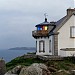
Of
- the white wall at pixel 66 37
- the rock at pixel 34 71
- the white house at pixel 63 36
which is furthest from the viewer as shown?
the white wall at pixel 66 37

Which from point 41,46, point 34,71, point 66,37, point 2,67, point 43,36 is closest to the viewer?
point 34,71

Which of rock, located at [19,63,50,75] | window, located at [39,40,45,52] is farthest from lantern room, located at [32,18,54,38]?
rock, located at [19,63,50,75]

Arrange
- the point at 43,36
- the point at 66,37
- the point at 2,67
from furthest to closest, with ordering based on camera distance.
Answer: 1. the point at 43,36
2. the point at 66,37
3. the point at 2,67

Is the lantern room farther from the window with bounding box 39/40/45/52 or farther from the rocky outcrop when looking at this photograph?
the rocky outcrop

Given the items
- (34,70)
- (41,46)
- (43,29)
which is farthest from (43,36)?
(34,70)

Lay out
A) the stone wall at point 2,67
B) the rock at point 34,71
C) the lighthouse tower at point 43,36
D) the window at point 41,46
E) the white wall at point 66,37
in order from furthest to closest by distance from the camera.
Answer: the window at point 41,46 → the lighthouse tower at point 43,36 → the white wall at point 66,37 → the stone wall at point 2,67 → the rock at point 34,71

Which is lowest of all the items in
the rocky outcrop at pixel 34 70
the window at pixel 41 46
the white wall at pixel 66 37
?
the rocky outcrop at pixel 34 70

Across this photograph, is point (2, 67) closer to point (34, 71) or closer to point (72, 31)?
point (34, 71)

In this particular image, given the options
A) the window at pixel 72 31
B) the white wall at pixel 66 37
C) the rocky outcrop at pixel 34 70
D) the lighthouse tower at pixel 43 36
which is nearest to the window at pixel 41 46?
the lighthouse tower at pixel 43 36

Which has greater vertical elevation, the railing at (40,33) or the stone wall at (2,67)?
the railing at (40,33)

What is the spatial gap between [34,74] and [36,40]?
60.6ft

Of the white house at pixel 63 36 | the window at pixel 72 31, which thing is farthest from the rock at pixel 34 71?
the window at pixel 72 31

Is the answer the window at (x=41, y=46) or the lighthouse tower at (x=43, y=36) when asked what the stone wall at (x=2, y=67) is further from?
the window at (x=41, y=46)

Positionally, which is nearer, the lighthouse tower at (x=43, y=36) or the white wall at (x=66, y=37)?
the white wall at (x=66, y=37)
